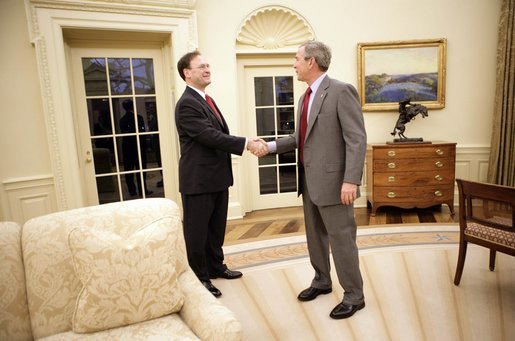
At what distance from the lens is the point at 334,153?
A: 193 centimetres

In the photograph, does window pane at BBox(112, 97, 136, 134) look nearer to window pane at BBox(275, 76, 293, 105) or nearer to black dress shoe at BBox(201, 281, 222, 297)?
window pane at BBox(275, 76, 293, 105)

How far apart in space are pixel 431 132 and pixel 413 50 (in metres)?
1.01

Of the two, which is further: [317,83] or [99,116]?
[99,116]

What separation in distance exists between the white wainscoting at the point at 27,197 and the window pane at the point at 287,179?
266 centimetres

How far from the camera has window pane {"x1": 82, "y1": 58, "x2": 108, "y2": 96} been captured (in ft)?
12.2

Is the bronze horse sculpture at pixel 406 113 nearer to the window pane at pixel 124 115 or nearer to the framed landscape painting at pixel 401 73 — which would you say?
the framed landscape painting at pixel 401 73

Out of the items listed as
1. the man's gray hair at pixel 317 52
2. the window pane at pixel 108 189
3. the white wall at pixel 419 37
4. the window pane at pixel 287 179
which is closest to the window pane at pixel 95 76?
the window pane at pixel 108 189

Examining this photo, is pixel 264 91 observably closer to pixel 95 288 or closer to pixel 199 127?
pixel 199 127

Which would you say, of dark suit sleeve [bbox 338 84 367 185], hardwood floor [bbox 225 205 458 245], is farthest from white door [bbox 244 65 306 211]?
dark suit sleeve [bbox 338 84 367 185]

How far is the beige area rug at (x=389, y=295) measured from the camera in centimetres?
194

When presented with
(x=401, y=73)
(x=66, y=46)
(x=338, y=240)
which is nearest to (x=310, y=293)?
(x=338, y=240)

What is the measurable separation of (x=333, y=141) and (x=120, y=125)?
9.15ft

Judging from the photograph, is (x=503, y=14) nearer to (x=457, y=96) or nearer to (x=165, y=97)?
(x=457, y=96)

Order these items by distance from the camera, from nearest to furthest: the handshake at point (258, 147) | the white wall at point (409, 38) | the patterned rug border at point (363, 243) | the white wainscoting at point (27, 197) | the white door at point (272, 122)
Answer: the handshake at point (258, 147), the patterned rug border at point (363, 243), the white wainscoting at point (27, 197), the white wall at point (409, 38), the white door at point (272, 122)
